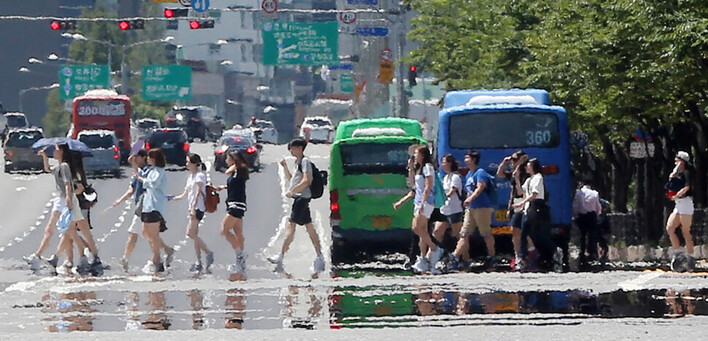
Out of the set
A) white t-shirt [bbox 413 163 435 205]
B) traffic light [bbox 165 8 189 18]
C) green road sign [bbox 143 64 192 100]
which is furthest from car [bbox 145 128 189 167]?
white t-shirt [bbox 413 163 435 205]

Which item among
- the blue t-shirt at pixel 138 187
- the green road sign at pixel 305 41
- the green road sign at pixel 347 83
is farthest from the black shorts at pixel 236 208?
the green road sign at pixel 347 83

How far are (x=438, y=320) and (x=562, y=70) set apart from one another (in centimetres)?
1529

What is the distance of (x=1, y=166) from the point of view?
209 feet

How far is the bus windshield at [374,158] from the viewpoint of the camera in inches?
994

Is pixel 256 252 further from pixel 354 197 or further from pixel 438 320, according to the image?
pixel 438 320

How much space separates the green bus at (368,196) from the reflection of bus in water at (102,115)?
45435 mm

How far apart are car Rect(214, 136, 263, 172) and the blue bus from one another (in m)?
32.9

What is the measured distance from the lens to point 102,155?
58156mm

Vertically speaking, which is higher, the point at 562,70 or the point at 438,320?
the point at 562,70

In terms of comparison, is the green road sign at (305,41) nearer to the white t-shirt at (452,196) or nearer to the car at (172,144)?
the car at (172,144)

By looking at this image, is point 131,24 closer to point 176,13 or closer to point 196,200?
point 176,13

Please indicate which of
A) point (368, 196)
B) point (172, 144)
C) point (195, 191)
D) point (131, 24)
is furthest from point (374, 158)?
point (172, 144)

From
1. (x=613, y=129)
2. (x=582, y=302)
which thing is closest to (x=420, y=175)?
(x=582, y=302)

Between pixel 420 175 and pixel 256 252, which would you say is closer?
pixel 420 175
